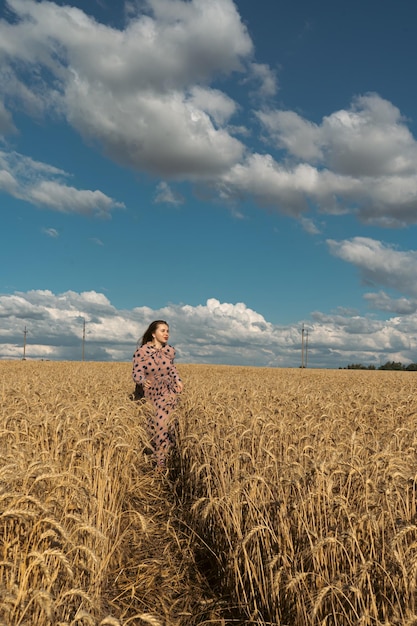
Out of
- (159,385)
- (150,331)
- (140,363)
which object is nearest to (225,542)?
(159,385)

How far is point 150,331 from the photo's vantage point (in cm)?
897

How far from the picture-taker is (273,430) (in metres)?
6.43

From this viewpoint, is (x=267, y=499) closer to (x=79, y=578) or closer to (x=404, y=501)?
(x=404, y=501)

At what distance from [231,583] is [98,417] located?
3463 mm

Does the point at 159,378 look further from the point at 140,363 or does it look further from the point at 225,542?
the point at 225,542

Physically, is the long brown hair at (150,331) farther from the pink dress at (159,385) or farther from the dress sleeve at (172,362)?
the dress sleeve at (172,362)

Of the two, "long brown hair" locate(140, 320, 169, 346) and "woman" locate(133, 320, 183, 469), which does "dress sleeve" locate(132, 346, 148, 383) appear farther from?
"long brown hair" locate(140, 320, 169, 346)

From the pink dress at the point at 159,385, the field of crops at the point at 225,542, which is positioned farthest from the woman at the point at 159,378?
the field of crops at the point at 225,542

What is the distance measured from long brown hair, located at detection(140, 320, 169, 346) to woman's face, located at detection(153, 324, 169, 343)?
63 millimetres

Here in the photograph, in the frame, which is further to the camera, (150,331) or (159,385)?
(150,331)

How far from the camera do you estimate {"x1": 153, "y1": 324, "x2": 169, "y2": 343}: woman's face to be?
865cm

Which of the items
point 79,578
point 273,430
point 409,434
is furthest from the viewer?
point 409,434

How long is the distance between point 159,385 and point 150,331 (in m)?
0.99

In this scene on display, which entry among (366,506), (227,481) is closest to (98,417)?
(227,481)
